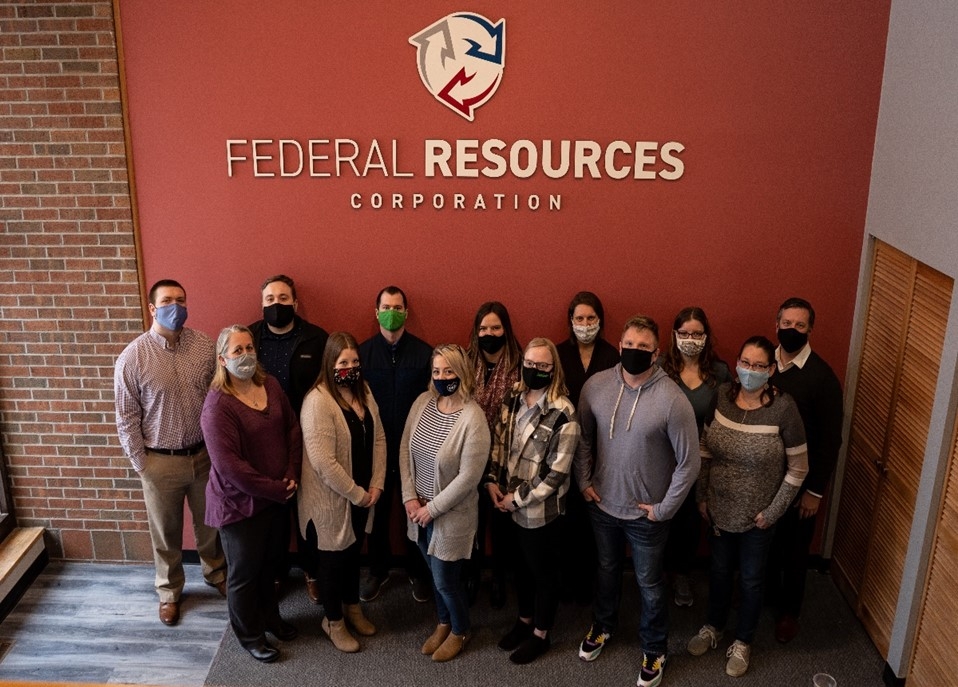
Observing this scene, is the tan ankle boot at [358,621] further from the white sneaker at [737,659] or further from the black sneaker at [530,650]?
the white sneaker at [737,659]

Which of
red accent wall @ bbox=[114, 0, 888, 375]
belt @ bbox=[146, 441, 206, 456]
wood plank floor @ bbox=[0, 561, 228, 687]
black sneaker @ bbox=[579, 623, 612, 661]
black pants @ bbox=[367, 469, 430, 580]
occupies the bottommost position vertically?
wood plank floor @ bbox=[0, 561, 228, 687]

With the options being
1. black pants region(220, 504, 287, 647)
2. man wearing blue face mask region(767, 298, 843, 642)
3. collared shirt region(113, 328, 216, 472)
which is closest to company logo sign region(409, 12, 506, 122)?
collared shirt region(113, 328, 216, 472)

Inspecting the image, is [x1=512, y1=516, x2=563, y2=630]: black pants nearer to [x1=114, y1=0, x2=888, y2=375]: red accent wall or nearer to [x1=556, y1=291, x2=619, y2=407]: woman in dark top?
[x1=556, y1=291, x2=619, y2=407]: woman in dark top

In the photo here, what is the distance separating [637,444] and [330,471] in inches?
56.3

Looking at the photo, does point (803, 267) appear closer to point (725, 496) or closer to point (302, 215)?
point (725, 496)

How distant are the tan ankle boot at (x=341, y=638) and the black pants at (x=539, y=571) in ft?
2.87

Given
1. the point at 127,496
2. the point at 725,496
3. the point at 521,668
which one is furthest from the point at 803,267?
the point at 127,496

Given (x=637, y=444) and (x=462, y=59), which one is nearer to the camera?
(x=637, y=444)

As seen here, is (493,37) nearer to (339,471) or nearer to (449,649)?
(339,471)

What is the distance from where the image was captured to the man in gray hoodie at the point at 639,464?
13.6 ft

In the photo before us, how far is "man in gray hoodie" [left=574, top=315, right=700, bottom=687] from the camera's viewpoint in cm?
416

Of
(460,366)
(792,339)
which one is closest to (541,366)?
(460,366)

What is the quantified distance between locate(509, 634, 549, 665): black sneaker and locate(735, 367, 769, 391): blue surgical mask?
164 cm

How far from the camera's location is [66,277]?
5.04m
